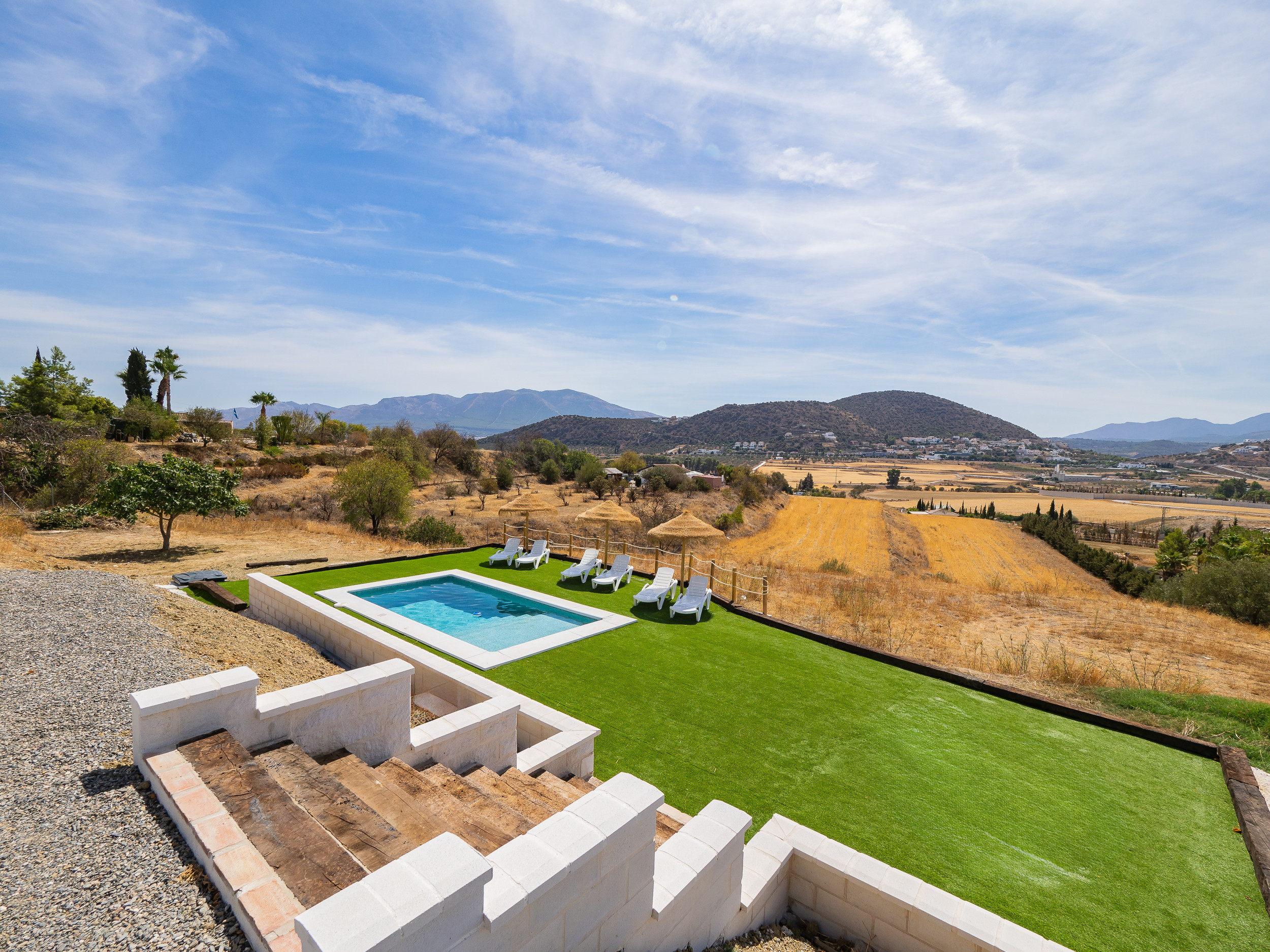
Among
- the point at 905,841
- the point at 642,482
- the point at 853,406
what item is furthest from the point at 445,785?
the point at 853,406

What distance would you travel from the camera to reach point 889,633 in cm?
971

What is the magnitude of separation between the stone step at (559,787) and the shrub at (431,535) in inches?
646

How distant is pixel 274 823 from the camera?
8.76 ft

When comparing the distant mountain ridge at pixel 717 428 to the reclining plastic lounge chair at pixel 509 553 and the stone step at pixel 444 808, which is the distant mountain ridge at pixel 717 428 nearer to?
the reclining plastic lounge chair at pixel 509 553

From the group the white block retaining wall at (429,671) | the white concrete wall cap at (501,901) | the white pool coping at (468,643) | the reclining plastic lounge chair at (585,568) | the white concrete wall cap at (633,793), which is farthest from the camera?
the reclining plastic lounge chair at (585,568)

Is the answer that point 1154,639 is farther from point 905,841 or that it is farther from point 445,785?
point 445,785

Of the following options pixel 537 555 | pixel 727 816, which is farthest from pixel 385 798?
pixel 537 555

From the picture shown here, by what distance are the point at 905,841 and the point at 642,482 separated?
4088cm

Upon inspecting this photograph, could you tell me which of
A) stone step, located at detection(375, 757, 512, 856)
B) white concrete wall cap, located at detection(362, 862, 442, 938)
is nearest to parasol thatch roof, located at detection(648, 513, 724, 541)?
stone step, located at detection(375, 757, 512, 856)

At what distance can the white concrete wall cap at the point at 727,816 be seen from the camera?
3.30 m

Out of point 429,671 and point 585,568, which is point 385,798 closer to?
point 429,671

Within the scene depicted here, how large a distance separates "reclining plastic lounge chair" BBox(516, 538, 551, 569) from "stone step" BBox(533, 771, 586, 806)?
8535 mm

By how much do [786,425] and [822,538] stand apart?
270ft

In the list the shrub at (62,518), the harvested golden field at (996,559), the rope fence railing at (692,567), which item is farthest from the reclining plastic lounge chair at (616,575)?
the shrub at (62,518)
